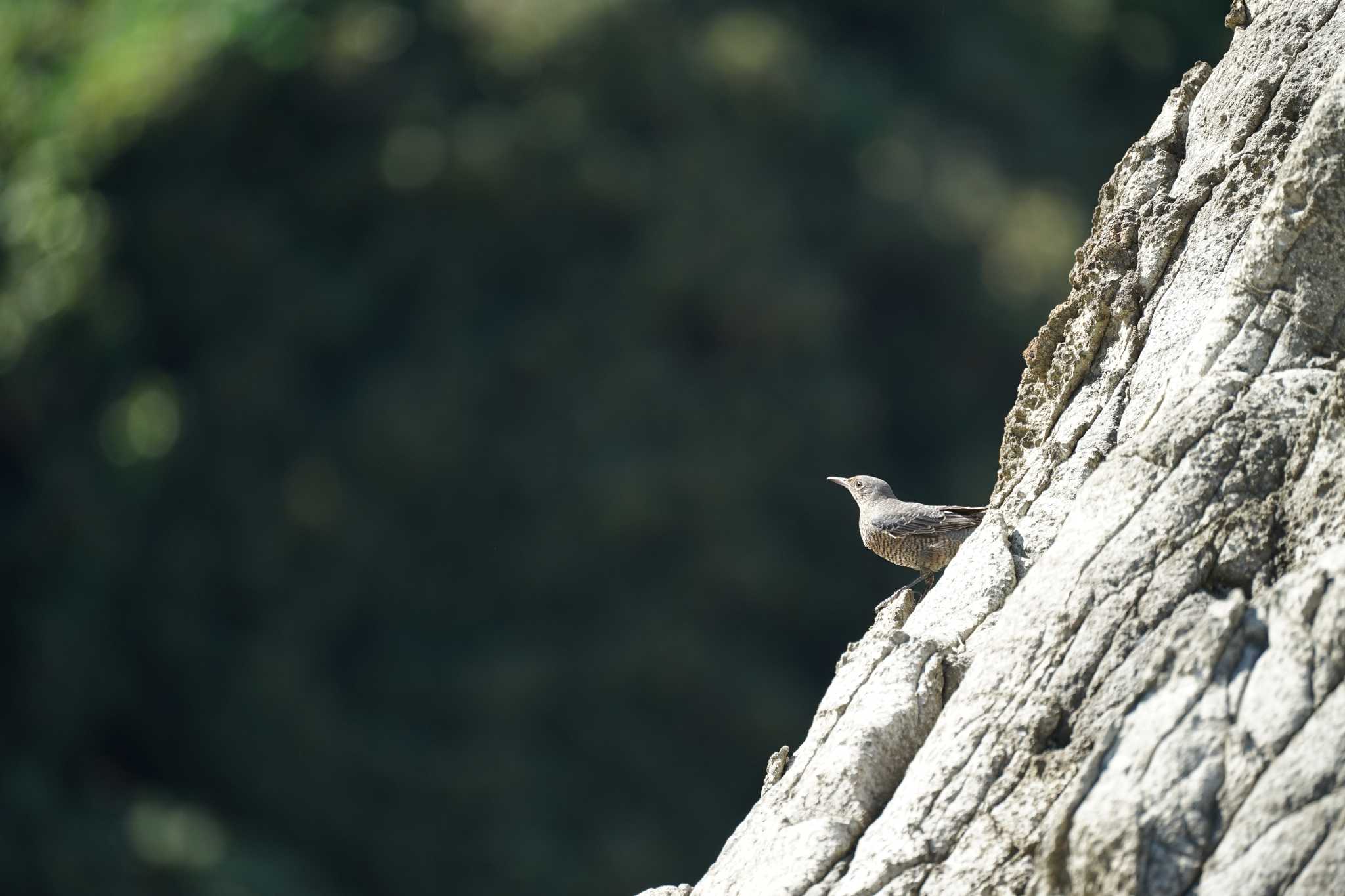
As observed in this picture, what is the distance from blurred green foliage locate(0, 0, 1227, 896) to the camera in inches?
908

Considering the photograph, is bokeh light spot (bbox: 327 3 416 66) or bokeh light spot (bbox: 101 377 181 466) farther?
bokeh light spot (bbox: 327 3 416 66)

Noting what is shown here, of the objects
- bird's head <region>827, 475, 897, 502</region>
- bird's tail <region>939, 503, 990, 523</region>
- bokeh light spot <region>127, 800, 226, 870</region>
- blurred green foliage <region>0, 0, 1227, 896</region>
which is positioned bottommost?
bird's tail <region>939, 503, 990, 523</region>

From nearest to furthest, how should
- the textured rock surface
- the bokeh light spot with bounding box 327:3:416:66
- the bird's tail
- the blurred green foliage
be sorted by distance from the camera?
the textured rock surface, the bird's tail, the blurred green foliage, the bokeh light spot with bounding box 327:3:416:66

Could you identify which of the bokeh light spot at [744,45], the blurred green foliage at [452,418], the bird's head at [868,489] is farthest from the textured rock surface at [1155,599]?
the bokeh light spot at [744,45]

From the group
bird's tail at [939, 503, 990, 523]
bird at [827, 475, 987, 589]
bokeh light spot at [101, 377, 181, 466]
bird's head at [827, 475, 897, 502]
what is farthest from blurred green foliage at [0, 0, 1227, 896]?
bird's tail at [939, 503, 990, 523]

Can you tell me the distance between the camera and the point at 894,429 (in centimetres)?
2603

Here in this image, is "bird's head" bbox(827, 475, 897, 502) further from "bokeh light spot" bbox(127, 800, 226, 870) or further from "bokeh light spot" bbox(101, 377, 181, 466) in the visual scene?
"bokeh light spot" bbox(101, 377, 181, 466)

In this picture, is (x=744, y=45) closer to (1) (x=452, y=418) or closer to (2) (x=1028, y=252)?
(2) (x=1028, y=252)

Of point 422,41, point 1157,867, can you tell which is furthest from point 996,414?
point 1157,867

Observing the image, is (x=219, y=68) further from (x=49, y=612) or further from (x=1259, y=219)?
(x=1259, y=219)

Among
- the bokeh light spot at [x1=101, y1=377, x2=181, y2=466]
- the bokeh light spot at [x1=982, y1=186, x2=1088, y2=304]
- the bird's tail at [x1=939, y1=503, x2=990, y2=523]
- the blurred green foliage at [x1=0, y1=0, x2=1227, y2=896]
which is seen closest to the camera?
the bird's tail at [x1=939, y1=503, x2=990, y2=523]

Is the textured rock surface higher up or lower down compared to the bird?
lower down

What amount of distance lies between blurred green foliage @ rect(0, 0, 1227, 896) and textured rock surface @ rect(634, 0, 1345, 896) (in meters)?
15.8

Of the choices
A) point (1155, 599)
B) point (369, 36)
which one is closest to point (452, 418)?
point (369, 36)
